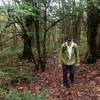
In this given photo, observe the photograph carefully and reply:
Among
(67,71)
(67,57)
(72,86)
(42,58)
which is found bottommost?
(72,86)

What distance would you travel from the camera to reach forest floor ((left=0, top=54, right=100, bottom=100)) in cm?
931

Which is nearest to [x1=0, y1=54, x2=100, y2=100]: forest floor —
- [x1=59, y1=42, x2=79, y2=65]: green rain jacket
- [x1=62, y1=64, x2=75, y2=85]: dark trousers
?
[x1=62, y1=64, x2=75, y2=85]: dark trousers

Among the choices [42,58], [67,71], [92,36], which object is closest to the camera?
[67,71]

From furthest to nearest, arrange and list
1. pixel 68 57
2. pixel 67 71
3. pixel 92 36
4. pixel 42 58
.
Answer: pixel 92 36, pixel 42 58, pixel 67 71, pixel 68 57

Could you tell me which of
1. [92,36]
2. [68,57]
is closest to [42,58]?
[92,36]

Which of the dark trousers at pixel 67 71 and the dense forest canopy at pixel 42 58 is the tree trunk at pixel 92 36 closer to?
the dense forest canopy at pixel 42 58

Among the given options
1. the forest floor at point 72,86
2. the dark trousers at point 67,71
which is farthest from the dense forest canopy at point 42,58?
the dark trousers at point 67,71

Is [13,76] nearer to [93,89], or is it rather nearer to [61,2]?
[93,89]

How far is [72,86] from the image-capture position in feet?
34.0

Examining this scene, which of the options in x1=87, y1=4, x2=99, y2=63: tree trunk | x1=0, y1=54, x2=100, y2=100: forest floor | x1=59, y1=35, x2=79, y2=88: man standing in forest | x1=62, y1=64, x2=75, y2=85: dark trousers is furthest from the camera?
x1=87, y1=4, x2=99, y2=63: tree trunk

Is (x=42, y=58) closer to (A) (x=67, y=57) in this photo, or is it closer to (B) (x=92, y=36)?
(B) (x=92, y=36)

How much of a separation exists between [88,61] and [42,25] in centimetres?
303

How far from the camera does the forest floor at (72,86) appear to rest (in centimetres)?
931

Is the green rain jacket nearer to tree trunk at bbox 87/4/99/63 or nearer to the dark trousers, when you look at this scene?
the dark trousers
